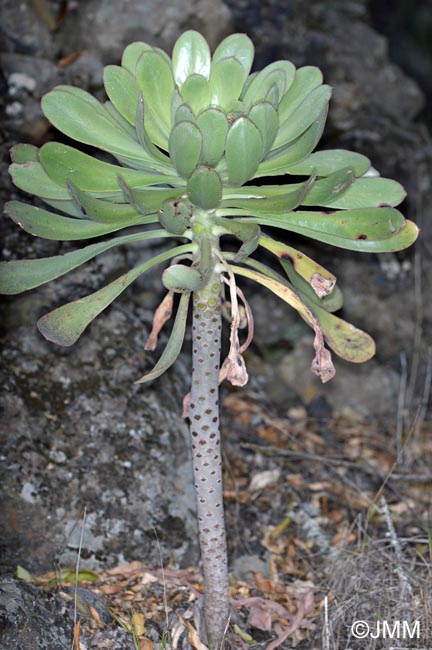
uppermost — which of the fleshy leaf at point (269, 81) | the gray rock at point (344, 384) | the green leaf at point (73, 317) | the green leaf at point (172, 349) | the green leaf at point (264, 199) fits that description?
the fleshy leaf at point (269, 81)

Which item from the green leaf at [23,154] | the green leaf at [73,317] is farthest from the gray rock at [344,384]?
the green leaf at [23,154]

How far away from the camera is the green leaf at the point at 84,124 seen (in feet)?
6.81

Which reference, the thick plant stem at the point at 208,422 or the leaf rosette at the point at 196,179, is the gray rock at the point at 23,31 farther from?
the thick plant stem at the point at 208,422

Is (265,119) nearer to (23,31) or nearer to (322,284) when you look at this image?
(322,284)

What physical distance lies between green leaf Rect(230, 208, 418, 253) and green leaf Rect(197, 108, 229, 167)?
199mm

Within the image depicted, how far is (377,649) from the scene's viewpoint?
7.55 feet

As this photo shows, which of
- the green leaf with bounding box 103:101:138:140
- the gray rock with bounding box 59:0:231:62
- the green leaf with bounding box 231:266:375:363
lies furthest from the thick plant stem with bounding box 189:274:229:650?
the gray rock with bounding box 59:0:231:62

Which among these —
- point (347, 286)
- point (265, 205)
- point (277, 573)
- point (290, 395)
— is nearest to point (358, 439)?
point (290, 395)

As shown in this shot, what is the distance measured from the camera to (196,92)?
203cm

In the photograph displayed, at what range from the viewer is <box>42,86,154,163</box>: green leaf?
2.08 metres

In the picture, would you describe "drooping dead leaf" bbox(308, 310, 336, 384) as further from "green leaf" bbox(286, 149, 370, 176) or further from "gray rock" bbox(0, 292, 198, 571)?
"gray rock" bbox(0, 292, 198, 571)

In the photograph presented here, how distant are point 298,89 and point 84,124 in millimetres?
629

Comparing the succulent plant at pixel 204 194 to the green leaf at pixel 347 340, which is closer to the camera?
the succulent plant at pixel 204 194

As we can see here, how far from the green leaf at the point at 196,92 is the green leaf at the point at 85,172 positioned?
0.21m
